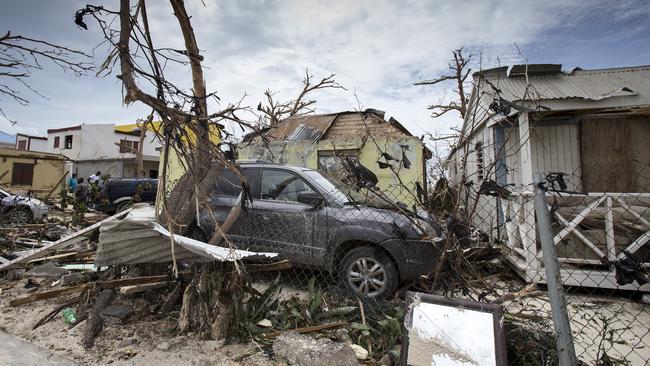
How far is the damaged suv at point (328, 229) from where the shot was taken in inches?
160

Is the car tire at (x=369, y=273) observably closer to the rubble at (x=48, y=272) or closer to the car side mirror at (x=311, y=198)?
the car side mirror at (x=311, y=198)

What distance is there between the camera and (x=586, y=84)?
6.83m

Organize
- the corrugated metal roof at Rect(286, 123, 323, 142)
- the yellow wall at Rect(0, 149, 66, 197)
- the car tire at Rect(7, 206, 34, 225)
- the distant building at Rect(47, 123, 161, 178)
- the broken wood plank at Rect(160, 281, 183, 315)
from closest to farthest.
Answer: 1. the broken wood plank at Rect(160, 281, 183, 315)
2. the car tire at Rect(7, 206, 34, 225)
3. the corrugated metal roof at Rect(286, 123, 323, 142)
4. the yellow wall at Rect(0, 149, 66, 197)
5. the distant building at Rect(47, 123, 161, 178)

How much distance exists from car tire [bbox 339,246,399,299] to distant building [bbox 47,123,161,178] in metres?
28.9

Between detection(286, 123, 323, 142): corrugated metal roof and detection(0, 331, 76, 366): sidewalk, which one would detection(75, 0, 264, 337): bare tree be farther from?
detection(286, 123, 323, 142): corrugated metal roof

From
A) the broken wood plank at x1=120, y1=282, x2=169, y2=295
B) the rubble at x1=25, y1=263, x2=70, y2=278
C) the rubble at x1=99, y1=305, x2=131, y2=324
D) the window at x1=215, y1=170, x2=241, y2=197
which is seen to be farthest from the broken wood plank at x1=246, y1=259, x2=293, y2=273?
the rubble at x1=25, y1=263, x2=70, y2=278

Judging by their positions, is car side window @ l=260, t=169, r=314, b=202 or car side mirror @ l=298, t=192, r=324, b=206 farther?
car side window @ l=260, t=169, r=314, b=202

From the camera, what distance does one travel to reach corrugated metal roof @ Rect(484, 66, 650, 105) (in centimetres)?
545

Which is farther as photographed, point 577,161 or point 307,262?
point 577,161

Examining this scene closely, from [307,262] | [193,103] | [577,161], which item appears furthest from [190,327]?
[577,161]

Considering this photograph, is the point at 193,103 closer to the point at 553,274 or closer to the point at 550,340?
the point at 553,274

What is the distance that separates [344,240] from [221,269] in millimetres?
1621

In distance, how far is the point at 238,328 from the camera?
3.20m

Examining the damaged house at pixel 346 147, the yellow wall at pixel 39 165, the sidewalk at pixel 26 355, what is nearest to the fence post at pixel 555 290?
the sidewalk at pixel 26 355
